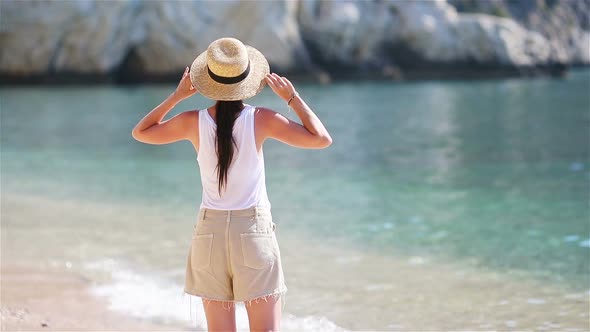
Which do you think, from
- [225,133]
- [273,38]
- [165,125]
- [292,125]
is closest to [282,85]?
[292,125]

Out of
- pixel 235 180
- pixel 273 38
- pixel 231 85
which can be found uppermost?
pixel 273 38

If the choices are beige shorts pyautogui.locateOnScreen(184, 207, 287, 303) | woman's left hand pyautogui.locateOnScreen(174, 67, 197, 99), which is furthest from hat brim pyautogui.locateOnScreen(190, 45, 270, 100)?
beige shorts pyautogui.locateOnScreen(184, 207, 287, 303)

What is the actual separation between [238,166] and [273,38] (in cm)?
4559

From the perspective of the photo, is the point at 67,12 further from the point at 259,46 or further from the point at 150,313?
the point at 150,313

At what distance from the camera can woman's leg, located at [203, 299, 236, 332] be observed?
3848 mm

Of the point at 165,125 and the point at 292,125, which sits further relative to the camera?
the point at 165,125

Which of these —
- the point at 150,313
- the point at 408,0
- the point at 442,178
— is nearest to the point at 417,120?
the point at 442,178

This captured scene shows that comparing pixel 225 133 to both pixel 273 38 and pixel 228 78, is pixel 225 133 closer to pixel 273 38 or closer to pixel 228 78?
pixel 228 78

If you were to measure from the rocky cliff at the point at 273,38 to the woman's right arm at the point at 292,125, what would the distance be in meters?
42.6

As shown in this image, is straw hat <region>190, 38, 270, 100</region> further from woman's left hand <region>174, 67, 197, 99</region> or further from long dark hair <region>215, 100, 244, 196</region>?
woman's left hand <region>174, 67, 197, 99</region>

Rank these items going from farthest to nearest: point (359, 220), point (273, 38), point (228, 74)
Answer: point (273, 38) → point (359, 220) → point (228, 74)

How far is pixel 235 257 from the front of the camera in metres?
3.76

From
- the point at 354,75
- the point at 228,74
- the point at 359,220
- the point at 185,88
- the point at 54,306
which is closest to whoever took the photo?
the point at 228,74

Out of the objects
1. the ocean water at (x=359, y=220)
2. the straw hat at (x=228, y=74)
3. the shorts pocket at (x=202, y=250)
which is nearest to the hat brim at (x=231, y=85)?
the straw hat at (x=228, y=74)
